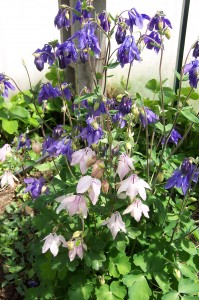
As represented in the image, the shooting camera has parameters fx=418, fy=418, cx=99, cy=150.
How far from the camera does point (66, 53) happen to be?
1.82 meters

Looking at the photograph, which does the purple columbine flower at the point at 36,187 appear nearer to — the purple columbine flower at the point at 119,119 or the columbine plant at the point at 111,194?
the columbine plant at the point at 111,194

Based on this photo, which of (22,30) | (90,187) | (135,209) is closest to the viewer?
(90,187)

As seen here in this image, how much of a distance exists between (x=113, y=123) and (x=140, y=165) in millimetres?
324

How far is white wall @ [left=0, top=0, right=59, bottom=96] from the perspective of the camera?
3.59 metres

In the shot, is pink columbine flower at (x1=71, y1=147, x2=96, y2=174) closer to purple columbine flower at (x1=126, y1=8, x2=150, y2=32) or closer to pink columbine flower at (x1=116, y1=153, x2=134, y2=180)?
pink columbine flower at (x1=116, y1=153, x2=134, y2=180)

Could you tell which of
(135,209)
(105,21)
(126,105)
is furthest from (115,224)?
(105,21)

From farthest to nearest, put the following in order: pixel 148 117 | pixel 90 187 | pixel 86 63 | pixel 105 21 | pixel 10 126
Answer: pixel 10 126 < pixel 86 63 < pixel 105 21 < pixel 148 117 < pixel 90 187

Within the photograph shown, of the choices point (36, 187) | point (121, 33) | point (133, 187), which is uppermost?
point (121, 33)

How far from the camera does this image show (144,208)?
157cm

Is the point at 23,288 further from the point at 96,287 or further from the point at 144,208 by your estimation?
the point at 144,208

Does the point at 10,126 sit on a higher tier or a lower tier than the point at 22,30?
lower

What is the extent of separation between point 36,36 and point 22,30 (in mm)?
133

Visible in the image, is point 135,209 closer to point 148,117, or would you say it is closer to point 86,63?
point 148,117

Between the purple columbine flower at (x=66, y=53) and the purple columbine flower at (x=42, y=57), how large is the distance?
0.08 metres
